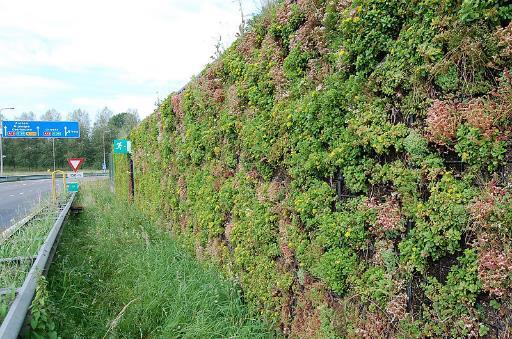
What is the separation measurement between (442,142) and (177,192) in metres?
5.74

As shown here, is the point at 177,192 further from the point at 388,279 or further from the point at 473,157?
the point at 473,157

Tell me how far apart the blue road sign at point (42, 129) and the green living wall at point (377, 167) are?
20710 millimetres

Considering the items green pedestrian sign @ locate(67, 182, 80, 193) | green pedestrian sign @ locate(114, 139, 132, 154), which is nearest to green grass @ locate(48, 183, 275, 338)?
green pedestrian sign @ locate(114, 139, 132, 154)

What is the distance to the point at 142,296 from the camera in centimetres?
443

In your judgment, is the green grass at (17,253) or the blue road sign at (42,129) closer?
the green grass at (17,253)

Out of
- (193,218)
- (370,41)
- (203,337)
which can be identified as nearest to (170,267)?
(193,218)

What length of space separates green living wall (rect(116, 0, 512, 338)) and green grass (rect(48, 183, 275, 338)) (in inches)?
14.9

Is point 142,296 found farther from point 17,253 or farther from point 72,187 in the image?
point 72,187

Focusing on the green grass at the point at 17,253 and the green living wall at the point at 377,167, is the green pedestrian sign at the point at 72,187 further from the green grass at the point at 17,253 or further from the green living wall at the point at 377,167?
the green living wall at the point at 377,167

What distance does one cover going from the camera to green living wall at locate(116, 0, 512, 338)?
5.75ft

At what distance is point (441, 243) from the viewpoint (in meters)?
1.91

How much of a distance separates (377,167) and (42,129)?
24816 millimetres

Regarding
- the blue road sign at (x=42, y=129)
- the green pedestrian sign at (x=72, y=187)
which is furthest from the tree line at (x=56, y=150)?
the green pedestrian sign at (x=72, y=187)

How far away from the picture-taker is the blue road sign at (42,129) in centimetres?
2211
